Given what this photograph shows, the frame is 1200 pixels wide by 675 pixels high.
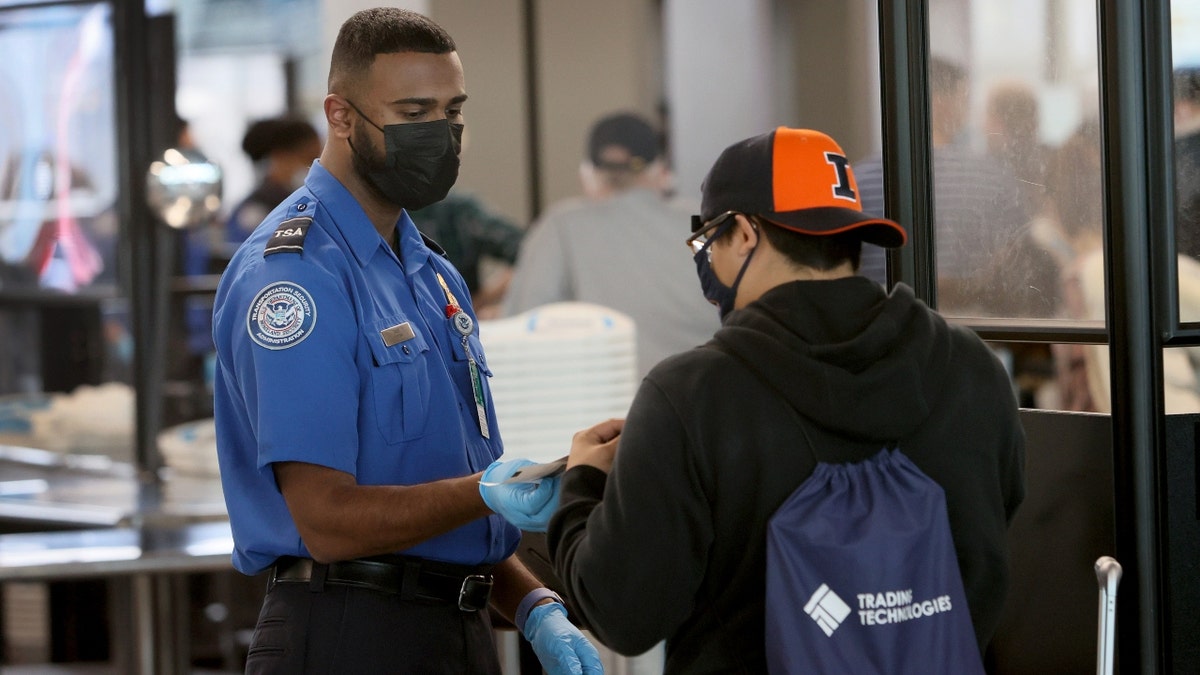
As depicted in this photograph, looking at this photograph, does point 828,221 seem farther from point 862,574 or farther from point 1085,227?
point 1085,227

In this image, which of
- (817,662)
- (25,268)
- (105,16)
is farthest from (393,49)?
(25,268)

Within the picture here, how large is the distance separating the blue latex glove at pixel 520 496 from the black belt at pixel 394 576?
18cm

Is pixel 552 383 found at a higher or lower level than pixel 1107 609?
higher

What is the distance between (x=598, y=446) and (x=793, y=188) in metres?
0.33

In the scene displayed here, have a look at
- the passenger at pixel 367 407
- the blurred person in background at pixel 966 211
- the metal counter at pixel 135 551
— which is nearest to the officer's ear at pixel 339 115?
the passenger at pixel 367 407

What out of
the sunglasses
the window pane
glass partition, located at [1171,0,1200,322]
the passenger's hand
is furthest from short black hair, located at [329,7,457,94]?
glass partition, located at [1171,0,1200,322]

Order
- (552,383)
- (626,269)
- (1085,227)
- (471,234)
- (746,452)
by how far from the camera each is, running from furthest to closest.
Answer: (471,234) < (626,269) < (552,383) < (1085,227) < (746,452)

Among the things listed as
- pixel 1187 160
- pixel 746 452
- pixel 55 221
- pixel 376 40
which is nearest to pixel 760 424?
pixel 746 452

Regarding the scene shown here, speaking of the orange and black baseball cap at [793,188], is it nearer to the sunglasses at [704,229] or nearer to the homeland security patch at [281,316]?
the sunglasses at [704,229]

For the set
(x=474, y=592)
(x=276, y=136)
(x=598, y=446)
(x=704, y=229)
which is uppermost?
(x=276, y=136)

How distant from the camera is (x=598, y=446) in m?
1.39

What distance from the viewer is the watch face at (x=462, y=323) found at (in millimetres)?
1752

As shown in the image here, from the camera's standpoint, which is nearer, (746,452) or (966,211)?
(746,452)

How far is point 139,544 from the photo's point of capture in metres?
3.00
